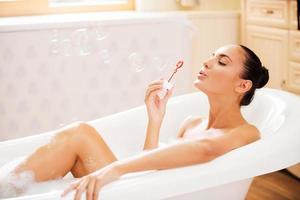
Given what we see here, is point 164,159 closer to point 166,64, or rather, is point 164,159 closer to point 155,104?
point 155,104

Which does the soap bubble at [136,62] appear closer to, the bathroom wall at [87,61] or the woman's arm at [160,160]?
the bathroom wall at [87,61]

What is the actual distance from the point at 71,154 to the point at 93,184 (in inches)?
15.8

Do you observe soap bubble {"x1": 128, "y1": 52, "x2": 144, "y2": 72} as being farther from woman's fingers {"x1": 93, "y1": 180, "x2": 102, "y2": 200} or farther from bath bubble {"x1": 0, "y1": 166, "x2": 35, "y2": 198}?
woman's fingers {"x1": 93, "y1": 180, "x2": 102, "y2": 200}

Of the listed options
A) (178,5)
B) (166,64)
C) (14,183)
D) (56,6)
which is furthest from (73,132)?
(178,5)

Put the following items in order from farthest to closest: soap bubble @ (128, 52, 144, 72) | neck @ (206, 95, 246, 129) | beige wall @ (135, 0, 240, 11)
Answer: beige wall @ (135, 0, 240, 11), soap bubble @ (128, 52, 144, 72), neck @ (206, 95, 246, 129)

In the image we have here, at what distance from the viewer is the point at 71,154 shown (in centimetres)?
174

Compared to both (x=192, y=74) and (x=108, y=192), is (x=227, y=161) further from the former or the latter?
(x=192, y=74)

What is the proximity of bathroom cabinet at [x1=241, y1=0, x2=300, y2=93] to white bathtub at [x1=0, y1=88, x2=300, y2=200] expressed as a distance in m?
0.63

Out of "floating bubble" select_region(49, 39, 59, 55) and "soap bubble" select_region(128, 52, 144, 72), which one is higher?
"floating bubble" select_region(49, 39, 59, 55)

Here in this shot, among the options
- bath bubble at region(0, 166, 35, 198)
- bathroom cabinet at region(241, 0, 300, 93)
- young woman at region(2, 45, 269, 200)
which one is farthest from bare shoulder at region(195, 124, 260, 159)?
bathroom cabinet at region(241, 0, 300, 93)

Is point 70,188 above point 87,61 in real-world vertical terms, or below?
above

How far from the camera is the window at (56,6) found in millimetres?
3041

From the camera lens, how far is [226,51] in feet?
5.98

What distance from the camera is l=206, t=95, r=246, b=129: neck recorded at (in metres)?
1.85
